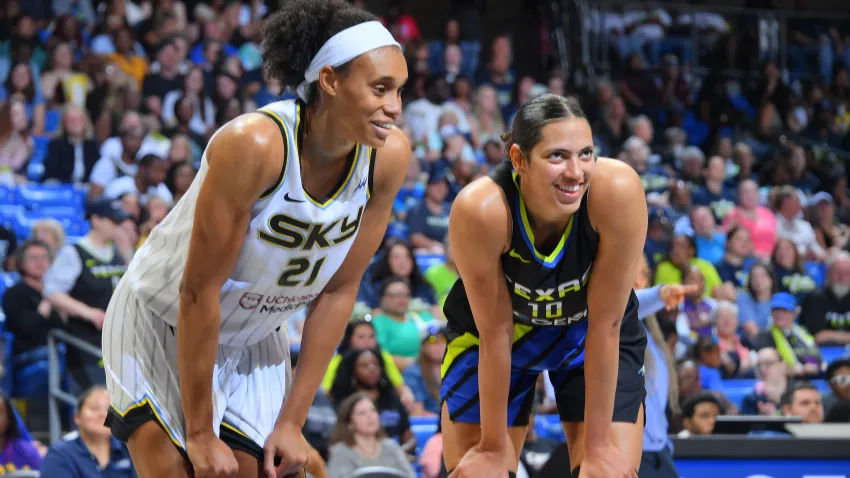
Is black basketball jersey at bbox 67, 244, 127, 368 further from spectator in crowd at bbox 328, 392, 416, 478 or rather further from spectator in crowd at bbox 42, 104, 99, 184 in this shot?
spectator in crowd at bbox 42, 104, 99, 184

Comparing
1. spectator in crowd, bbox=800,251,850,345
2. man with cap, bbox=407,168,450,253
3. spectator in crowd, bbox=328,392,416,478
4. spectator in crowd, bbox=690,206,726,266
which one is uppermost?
man with cap, bbox=407,168,450,253

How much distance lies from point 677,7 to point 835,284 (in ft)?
18.7

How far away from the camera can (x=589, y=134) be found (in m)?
3.15

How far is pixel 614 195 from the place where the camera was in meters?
3.15

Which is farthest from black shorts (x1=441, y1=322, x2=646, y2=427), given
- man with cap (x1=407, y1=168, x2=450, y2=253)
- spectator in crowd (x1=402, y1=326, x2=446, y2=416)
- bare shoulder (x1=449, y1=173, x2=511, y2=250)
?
man with cap (x1=407, y1=168, x2=450, y2=253)

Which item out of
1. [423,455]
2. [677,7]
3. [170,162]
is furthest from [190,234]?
[677,7]

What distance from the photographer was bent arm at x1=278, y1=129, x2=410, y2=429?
305 centimetres

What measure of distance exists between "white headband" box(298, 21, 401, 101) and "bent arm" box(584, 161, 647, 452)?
81 cm

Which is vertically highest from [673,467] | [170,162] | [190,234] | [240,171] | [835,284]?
[240,171]

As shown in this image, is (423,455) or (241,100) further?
(241,100)

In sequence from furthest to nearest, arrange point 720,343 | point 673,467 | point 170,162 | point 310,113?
point 170,162, point 720,343, point 673,467, point 310,113

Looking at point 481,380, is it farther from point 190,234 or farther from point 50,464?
point 50,464

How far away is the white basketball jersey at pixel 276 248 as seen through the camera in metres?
2.80

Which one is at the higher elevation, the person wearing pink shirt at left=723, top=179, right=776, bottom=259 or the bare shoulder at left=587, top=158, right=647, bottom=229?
the bare shoulder at left=587, top=158, right=647, bottom=229
